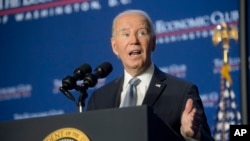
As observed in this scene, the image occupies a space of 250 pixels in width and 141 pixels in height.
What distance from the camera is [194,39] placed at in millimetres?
3490

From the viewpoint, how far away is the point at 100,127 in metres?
1.85

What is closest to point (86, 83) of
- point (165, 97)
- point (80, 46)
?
point (165, 97)

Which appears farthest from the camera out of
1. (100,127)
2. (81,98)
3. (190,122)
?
(81,98)

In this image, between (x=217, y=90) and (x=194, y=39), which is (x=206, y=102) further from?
(x=194, y=39)

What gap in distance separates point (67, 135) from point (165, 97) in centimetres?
72

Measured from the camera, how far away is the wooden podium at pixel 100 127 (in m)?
1.79

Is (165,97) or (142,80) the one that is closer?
(165,97)

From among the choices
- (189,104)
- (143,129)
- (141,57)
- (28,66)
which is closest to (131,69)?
(141,57)

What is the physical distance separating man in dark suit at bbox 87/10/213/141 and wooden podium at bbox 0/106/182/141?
55cm

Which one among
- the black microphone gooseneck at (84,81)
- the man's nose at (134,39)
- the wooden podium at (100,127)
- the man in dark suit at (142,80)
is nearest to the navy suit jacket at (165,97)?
the man in dark suit at (142,80)

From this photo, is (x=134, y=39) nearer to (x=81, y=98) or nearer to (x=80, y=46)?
(x=81, y=98)

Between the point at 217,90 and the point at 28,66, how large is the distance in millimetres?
A: 1267

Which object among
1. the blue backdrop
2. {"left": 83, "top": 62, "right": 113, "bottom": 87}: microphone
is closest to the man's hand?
{"left": 83, "top": 62, "right": 113, "bottom": 87}: microphone

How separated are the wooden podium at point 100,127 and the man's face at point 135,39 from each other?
72 centimetres
